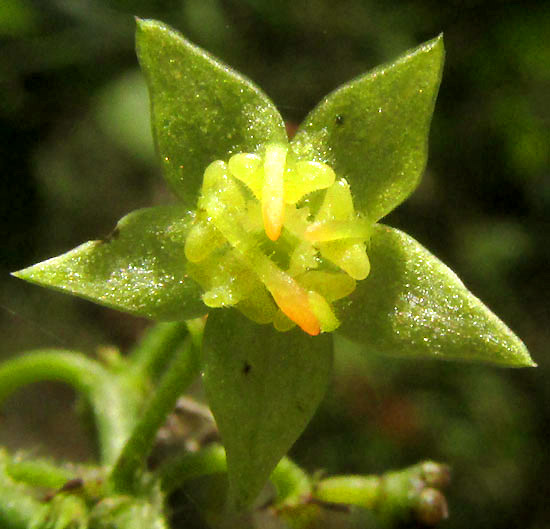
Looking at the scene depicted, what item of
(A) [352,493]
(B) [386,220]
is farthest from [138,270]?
(B) [386,220]

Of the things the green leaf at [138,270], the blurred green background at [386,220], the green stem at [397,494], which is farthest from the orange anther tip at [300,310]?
the blurred green background at [386,220]

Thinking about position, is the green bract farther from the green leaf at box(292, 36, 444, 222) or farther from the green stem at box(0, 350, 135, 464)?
the green stem at box(0, 350, 135, 464)

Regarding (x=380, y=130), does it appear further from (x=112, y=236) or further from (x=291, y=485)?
(x=291, y=485)

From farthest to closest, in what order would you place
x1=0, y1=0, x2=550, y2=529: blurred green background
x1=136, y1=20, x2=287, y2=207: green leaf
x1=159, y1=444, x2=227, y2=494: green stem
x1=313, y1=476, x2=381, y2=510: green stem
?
1. x1=0, y1=0, x2=550, y2=529: blurred green background
2. x1=313, y1=476, x2=381, y2=510: green stem
3. x1=159, y1=444, x2=227, y2=494: green stem
4. x1=136, y1=20, x2=287, y2=207: green leaf

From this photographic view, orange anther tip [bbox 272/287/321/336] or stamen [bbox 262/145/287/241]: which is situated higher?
stamen [bbox 262/145/287/241]

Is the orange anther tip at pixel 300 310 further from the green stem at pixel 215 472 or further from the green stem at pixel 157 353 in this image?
the green stem at pixel 157 353

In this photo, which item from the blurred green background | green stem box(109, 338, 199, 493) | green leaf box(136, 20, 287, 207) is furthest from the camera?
the blurred green background

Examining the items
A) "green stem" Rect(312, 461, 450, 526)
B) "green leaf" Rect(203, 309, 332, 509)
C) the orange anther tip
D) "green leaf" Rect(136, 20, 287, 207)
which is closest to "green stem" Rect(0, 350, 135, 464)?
"green stem" Rect(312, 461, 450, 526)
